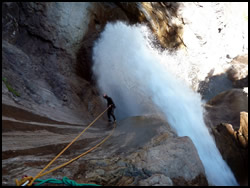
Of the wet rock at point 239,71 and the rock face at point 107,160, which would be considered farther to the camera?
the wet rock at point 239,71

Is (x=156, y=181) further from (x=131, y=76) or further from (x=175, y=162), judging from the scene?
(x=131, y=76)

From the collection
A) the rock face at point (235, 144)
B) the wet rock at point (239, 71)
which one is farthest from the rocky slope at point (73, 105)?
the wet rock at point (239, 71)

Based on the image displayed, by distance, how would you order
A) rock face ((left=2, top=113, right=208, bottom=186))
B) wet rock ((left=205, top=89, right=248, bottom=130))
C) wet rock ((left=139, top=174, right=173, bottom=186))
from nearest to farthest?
wet rock ((left=139, top=174, right=173, bottom=186)), rock face ((left=2, top=113, right=208, bottom=186)), wet rock ((left=205, top=89, right=248, bottom=130))

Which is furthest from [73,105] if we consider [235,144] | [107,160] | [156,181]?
[235,144]

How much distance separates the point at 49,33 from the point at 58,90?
2.95 meters

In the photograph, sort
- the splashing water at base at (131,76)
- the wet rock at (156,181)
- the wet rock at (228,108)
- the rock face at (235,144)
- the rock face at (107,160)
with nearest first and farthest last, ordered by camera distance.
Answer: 1. the wet rock at (156,181)
2. the rock face at (107,160)
3. the rock face at (235,144)
4. the splashing water at base at (131,76)
5. the wet rock at (228,108)

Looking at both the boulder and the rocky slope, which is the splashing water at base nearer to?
the rocky slope

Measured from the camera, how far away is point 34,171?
2.48m

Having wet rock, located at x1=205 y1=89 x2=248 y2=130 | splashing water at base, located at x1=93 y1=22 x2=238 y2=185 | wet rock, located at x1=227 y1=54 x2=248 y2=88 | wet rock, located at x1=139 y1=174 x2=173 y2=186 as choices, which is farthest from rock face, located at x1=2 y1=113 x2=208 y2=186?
wet rock, located at x1=227 y1=54 x2=248 y2=88

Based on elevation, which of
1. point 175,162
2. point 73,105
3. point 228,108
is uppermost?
point 73,105

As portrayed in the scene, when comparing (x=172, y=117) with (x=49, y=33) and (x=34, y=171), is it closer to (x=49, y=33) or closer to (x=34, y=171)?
(x=34, y=171)

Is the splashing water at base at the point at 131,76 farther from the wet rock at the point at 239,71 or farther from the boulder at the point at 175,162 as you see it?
the wet rock at the point at 239,71

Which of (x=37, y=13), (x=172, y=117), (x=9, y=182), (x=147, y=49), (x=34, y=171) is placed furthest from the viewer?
(x=147, y=49)

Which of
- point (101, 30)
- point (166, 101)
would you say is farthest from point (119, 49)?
point (166, 101)
